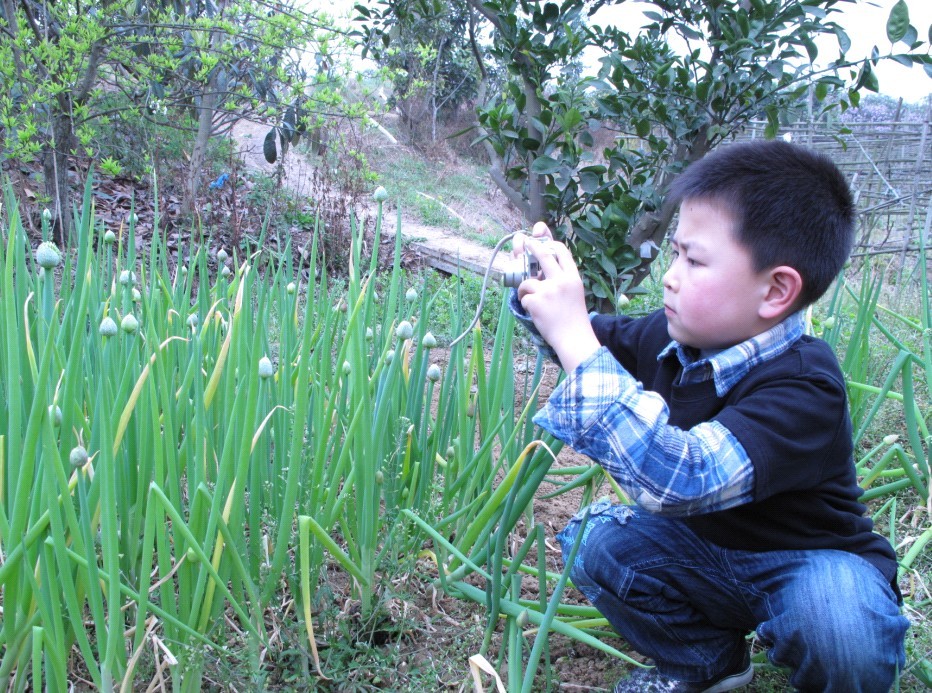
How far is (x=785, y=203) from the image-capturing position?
1101mm

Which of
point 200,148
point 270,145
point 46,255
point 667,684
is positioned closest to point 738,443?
point 667,684

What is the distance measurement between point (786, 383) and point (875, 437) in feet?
4.79

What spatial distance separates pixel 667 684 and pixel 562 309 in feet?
2.11

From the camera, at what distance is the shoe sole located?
1275mm

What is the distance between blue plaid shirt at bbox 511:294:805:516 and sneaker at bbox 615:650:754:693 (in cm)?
39

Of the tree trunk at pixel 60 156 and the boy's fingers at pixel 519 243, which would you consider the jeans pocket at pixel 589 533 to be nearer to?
the boy's fingers at pixel 519 243

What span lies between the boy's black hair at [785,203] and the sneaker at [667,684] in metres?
0.63

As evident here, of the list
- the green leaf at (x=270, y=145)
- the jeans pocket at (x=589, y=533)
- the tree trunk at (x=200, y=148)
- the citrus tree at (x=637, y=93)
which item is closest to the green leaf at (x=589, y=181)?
the citrus tree at (x=637, y=93)

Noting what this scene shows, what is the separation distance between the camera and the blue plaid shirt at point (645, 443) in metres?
0.99

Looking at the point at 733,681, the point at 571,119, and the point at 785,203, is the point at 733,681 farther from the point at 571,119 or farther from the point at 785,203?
the point at 571,119

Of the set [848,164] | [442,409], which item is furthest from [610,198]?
[848,164]

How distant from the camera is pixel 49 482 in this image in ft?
2.83

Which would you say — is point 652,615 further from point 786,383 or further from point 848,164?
point 848,164

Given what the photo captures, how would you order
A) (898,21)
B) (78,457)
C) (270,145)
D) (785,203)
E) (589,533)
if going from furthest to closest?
(270,145) < (898,21) < (589,533) < (785,203) < (78,457)
